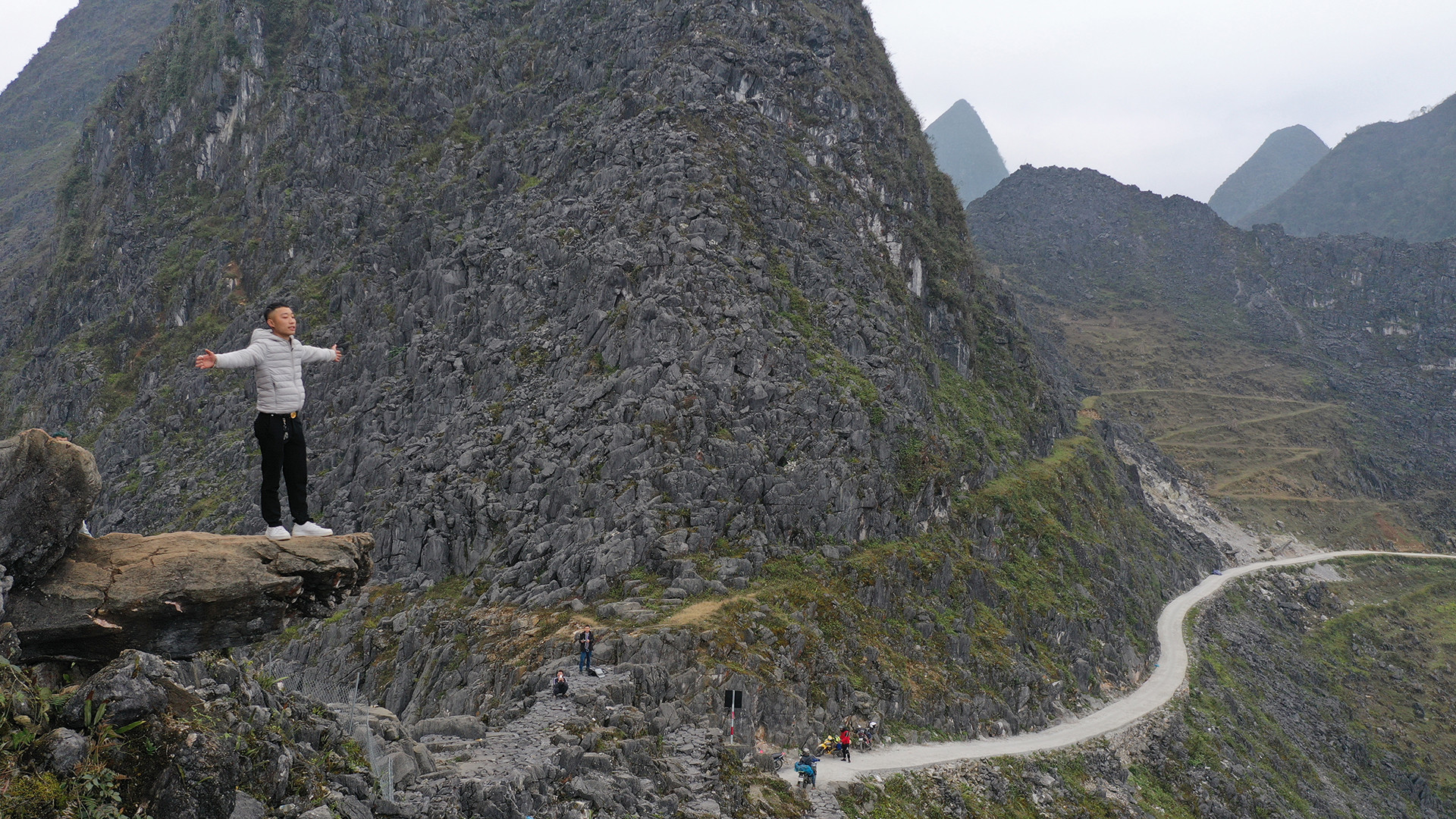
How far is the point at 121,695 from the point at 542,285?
4318cm

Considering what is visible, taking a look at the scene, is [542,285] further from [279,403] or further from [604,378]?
[279,403]

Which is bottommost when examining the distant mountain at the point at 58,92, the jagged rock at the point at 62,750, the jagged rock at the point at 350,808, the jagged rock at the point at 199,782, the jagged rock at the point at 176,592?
the jagged rock at the point at 350,808

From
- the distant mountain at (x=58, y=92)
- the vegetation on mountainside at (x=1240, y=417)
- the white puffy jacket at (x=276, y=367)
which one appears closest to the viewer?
the white puffy jacket at (x=276, y=367)

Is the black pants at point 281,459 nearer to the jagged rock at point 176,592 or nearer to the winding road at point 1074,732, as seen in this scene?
the jagged rock at point 176,592

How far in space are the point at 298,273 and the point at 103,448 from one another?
19022 mm

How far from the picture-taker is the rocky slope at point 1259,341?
117062 millimetres

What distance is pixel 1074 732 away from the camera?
144ft

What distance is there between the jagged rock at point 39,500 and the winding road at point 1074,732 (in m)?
24.6

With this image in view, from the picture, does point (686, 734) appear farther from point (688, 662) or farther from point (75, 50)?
point (75, 50)

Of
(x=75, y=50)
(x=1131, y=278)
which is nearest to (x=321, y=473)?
(x=1131, y=278)

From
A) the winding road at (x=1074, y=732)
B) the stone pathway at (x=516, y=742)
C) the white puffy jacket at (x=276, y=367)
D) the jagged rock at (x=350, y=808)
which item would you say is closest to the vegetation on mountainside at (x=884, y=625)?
the winding road at (x=1074, y=732)

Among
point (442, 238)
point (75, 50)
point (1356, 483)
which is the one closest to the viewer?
point (442, 238)

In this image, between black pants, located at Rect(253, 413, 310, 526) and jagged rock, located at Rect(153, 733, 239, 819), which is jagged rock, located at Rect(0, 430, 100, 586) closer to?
black pants, located at Rect(253, 413, 310, 526)

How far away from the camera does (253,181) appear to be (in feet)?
225
